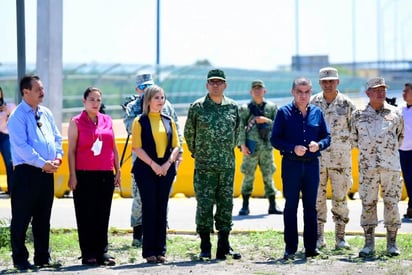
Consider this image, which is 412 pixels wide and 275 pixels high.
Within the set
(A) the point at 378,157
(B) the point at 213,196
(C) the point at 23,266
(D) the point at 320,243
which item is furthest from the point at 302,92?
(C) the point at 23,266

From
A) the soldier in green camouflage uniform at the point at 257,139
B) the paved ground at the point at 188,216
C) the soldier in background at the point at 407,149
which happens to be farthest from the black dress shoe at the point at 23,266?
the soldier in background at the point at 407,149

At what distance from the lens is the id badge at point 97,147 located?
10.7 meters

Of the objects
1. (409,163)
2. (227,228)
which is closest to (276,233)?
(227,228)

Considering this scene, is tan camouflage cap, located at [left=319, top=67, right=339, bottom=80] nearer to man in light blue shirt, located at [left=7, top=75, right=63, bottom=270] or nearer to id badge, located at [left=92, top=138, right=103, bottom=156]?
id badge, located at [left=92, top=138, right=103, bottom=156]

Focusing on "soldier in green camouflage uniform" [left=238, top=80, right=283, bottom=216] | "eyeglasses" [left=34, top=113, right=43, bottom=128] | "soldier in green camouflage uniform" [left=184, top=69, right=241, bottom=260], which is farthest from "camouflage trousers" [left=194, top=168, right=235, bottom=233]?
"soldier in green camouflage uniform" [left=238, top=80, right=283, bottom=216]

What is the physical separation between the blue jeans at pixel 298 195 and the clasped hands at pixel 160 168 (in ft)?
4.08

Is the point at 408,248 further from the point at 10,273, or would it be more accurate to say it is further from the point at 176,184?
the point at 176,184

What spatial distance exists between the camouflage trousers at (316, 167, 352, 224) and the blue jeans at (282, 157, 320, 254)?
55cm

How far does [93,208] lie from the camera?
1079 cm

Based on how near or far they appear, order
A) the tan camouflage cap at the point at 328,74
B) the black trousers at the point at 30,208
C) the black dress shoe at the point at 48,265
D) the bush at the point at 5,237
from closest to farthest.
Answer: the black trousers at the point at 30,208 < the black dress shoe at the point at 48,265 < the tan camouflage cap at the point at 328,74 < the bush at the point at 5,237

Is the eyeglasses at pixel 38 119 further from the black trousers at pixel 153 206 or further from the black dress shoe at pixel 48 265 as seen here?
the black dress shoe at pixel 48 265

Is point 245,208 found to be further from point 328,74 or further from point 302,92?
point 302,92

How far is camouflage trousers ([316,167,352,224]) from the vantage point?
11.6 m

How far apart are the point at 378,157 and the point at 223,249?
75.5 inches
